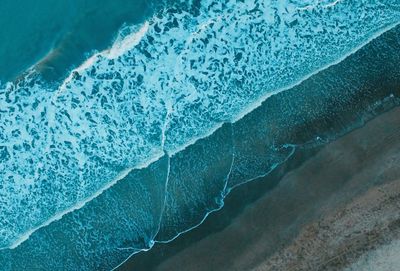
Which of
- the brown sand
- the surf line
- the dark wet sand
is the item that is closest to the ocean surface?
the surf line

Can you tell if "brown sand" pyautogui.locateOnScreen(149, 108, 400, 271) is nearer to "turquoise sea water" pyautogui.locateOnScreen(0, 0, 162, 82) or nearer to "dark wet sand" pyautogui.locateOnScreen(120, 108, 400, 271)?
"dark wet sand" pyautogui.locateOnScreen(120, 108, 400, 271)

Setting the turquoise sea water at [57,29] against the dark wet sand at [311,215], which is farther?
the turquoise sea water at [57,29]

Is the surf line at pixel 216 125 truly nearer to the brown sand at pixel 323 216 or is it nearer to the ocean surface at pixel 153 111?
the ocean surface at pixel 153 111

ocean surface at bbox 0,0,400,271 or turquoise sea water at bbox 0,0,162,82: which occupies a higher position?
turquoise sea water at bbox 0,0,162,82

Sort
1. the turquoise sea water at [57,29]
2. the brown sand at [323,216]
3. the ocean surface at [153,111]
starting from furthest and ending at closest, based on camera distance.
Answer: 1. the turquoise sea water at [57,29]
2. the ocean surface at [153,111]
3. the brown sand at [323,216]

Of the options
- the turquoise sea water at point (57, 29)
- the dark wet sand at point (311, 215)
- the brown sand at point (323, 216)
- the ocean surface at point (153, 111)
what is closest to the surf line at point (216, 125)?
the ocean surface at point (153, 111)

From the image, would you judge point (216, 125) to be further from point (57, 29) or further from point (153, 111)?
point (57, 29)

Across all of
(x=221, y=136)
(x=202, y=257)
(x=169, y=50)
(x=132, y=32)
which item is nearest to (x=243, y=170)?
(x=221, y=136)
